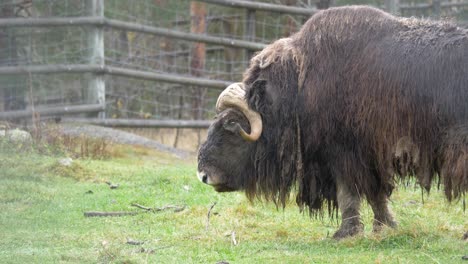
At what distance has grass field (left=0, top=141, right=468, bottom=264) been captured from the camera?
4.82m

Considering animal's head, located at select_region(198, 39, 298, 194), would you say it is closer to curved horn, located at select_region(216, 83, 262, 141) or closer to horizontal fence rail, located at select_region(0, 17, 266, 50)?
curved horn, located at select_region(216, 83, 262, 141)

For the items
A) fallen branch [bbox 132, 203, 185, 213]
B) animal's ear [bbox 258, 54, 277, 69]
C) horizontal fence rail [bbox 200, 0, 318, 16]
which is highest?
horizontal fence rail [bbox 200, 0, 318, 16]

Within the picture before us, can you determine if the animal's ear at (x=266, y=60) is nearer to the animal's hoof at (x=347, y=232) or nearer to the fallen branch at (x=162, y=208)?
the animal's hoof at (x=347, y=232)

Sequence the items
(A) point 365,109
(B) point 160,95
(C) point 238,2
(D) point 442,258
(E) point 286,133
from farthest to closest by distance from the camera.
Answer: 1. (B) point 160,95
2. (C) point 238,2
3. (E) point 286,133
4. (A) point 365,109
5. (D) point 442,258

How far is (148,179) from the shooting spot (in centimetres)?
835

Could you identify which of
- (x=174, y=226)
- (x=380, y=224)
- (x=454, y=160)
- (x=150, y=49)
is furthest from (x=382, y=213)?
(x=150, y=49)

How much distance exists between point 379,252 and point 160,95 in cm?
1143

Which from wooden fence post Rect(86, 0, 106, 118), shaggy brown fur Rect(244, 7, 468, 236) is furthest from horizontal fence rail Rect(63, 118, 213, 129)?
shaggy brown fur Rect(244, 7, 468, 236)

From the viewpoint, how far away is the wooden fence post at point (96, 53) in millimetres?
11391

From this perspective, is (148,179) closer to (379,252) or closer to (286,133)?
(286,133)

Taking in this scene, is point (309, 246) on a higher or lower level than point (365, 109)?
lower

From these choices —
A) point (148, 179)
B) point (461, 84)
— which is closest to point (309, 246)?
point (461, 84)

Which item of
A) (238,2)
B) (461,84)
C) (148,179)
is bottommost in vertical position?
(148,179)

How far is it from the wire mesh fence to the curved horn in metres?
2.68
